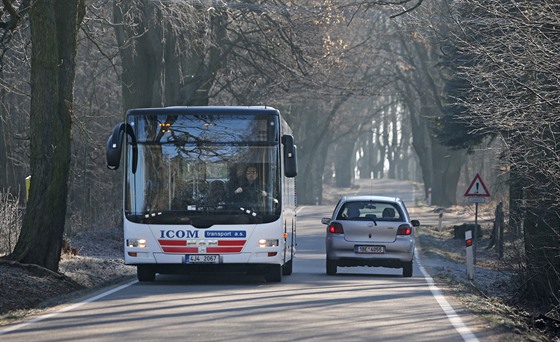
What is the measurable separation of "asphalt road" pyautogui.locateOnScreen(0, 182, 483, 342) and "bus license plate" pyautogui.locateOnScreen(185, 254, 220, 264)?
17.0 inches

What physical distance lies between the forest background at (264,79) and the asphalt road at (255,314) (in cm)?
232

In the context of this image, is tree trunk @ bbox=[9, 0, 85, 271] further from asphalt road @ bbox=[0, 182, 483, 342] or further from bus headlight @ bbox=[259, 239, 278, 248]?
bus headlight @ bbox=[259, 239, 278, 248]

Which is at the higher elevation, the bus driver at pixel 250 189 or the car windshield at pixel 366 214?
the bus driver at pixel 250 189

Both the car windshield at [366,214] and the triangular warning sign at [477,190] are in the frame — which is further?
the triangular warning sign at [477,190]

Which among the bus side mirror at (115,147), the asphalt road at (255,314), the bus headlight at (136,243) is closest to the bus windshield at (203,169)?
the bus headlight at (136,243)

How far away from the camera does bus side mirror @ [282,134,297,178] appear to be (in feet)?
62.6

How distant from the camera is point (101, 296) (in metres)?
→ 16.5

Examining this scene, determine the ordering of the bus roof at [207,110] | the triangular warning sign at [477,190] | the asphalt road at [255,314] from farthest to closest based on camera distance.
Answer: the triangular warning sign at [477,190] < the bus roof at [207,110] < the asphalt road at [255,314]

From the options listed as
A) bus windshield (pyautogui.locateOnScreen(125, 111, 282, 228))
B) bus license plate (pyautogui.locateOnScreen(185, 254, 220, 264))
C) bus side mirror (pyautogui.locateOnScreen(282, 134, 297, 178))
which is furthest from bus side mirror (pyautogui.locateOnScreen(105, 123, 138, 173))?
bus side mirror (pyautogui.locateOnScreen(282, 134, 297, 178))

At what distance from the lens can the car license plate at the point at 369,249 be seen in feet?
75.5

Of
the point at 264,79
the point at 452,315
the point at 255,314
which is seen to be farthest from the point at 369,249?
the point at 264,79

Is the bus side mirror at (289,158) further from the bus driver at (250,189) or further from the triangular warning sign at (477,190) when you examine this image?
the triangular warning sign at (477,190)

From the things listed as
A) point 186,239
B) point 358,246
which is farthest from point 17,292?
point 358,246

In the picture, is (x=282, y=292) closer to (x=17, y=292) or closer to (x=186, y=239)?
(x=186, y=239)
